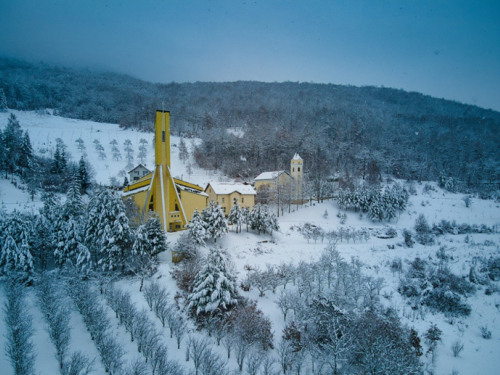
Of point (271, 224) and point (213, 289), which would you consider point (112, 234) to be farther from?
point (271, 224)

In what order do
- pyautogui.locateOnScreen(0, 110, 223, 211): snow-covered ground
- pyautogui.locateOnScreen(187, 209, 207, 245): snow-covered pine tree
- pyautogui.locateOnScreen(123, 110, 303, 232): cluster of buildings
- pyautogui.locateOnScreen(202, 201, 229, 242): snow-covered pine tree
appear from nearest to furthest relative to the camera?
pyautogui.locateOnScreen(187, 209, 207, 245): snow-covered pine tree
pyautogui.locateOnScreen(202, 201, 229, 242): snow-covered pine tree
pyautogui.locateOnScreen(123, 110, 303, 232): cluster of buildings
pyautogui.locateOnScreen(0, 110, 223, 211): snow-covered ground

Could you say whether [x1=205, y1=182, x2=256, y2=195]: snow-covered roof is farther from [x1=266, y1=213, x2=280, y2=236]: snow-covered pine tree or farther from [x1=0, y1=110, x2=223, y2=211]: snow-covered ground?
[x1=0, y1=110, x2=223, y2=211]: snow-covered ground

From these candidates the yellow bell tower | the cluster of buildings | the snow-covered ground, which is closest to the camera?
the cluster of buildings

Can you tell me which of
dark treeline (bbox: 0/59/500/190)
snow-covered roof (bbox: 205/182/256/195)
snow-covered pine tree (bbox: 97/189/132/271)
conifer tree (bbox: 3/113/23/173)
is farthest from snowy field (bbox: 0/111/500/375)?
dark treeline (bbox: 0/59/500/190)

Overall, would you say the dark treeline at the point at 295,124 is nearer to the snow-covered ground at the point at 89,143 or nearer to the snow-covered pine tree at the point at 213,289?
the snow-covered ground at the point at 89,143

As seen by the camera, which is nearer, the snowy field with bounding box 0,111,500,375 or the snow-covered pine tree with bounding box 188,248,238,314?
the snowy field with bounding box 0,111,500,375

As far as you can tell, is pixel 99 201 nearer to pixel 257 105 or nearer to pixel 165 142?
pixel 165 142

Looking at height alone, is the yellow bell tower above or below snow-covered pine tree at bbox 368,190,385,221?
above
